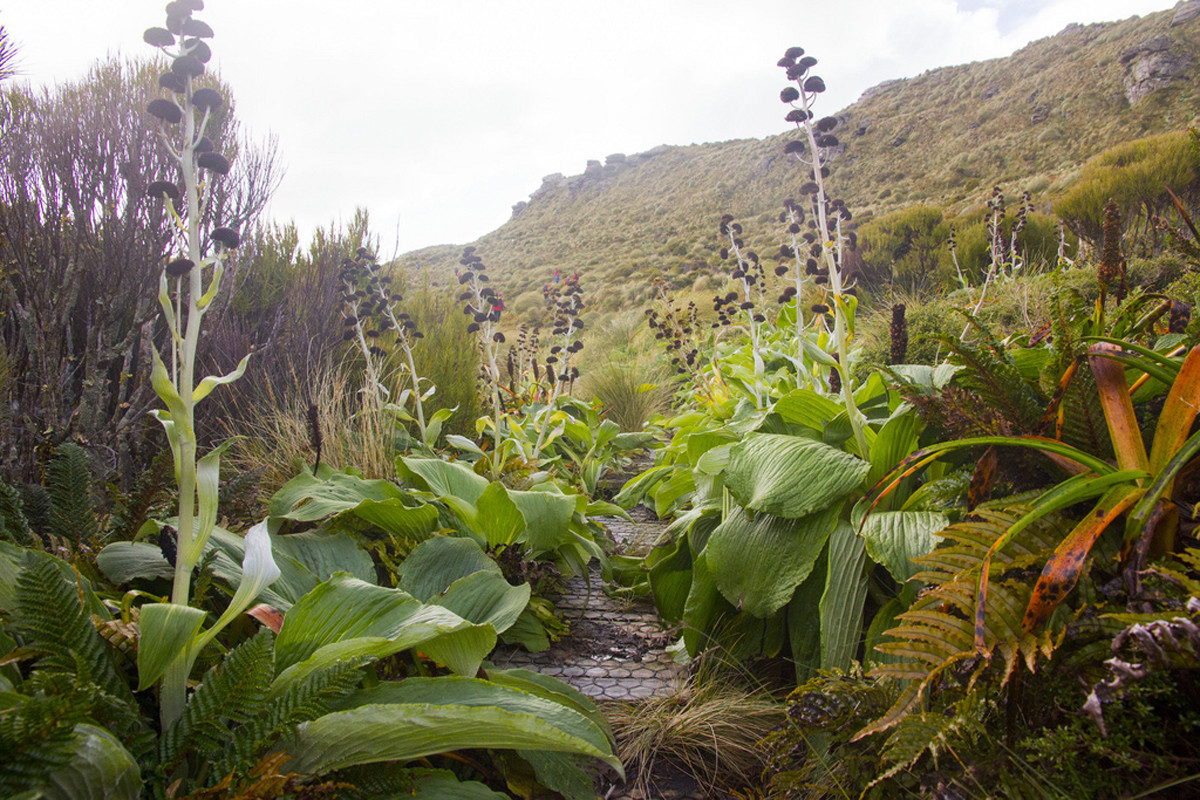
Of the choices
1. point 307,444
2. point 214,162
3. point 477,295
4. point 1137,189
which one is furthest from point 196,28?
point 1137,189

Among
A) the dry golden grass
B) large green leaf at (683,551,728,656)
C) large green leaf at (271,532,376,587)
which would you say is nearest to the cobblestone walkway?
large green leaf at (683,551,728,656)

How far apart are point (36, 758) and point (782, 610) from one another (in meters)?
1.57

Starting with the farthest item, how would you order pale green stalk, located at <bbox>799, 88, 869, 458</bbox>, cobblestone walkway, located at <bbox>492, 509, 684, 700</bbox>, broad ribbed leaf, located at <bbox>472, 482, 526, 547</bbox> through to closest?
broad ribbed leaf, located at <bbox>472, 482, 526, 547</bbox> < cobblestone walkway, located at <bbox>492, 509, 684, 700</bbox> < pale green stalk, located at <bbox>799, 88, 869, 458</bbox>

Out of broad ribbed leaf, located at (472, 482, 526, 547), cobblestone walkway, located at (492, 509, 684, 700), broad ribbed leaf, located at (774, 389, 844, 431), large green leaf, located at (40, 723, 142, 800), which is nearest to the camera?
large green leaf, located at (40, 723, 142, 800)

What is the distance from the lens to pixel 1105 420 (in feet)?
3.64

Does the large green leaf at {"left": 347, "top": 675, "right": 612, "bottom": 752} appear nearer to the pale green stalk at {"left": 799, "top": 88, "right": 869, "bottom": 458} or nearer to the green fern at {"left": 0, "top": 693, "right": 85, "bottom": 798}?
the green fern at {"left": 0, "top": 693, "right": 85, "bottom": 798}

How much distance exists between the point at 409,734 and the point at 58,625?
0.56 metres

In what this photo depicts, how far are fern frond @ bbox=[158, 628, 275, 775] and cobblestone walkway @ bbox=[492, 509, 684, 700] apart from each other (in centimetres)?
103

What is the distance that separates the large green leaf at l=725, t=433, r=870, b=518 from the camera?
1.52 m

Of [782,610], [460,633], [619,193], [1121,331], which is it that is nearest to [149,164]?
[460,633]

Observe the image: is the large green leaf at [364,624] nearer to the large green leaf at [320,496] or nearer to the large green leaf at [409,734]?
the large green leaf at [409,734]

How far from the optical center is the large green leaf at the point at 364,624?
3.95 feet

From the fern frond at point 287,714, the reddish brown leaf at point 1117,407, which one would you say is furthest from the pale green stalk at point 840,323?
the fern frond at point 287,714

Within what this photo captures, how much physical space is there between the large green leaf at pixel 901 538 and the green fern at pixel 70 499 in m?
1.81
